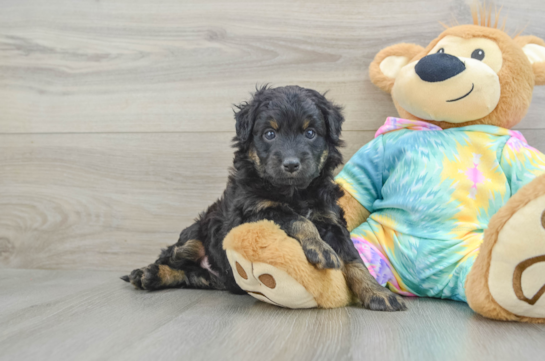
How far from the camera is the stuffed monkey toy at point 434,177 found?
1.64m

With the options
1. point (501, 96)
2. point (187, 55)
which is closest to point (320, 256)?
point (501, 96)

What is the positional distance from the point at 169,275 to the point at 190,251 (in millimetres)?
157

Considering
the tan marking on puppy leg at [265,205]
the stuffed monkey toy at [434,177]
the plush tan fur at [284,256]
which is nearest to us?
the plush tan fur at [284,256]

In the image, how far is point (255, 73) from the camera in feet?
8.61

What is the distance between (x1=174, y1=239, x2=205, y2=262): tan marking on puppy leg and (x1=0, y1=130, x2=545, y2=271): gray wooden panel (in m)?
0.50

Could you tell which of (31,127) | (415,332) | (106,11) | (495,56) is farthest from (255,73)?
(415,332)

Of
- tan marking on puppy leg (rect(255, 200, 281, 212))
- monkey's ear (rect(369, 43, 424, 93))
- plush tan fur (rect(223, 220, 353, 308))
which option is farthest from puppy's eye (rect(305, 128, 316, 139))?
monkey's ear (rect(369, 43, 424, 93))

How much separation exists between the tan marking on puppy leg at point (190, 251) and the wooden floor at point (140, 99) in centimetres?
32

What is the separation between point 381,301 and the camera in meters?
1.66

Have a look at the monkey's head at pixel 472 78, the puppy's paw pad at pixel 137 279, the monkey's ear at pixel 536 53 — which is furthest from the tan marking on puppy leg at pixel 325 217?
the monkey's ear at pixel 536 53

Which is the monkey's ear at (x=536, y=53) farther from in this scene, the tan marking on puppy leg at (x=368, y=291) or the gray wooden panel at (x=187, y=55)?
the tan marking on puppy leg at (x=368, y=291)

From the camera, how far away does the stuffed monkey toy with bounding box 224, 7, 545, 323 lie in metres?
1.64

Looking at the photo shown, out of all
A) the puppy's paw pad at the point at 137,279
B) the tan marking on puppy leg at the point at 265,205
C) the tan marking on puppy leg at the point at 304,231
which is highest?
the tan marking on puppy leg at the point at 265,205

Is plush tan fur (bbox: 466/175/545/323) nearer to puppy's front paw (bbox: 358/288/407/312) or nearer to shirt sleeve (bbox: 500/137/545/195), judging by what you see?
puppy's front paw (bbox: 358/288/407/312)
